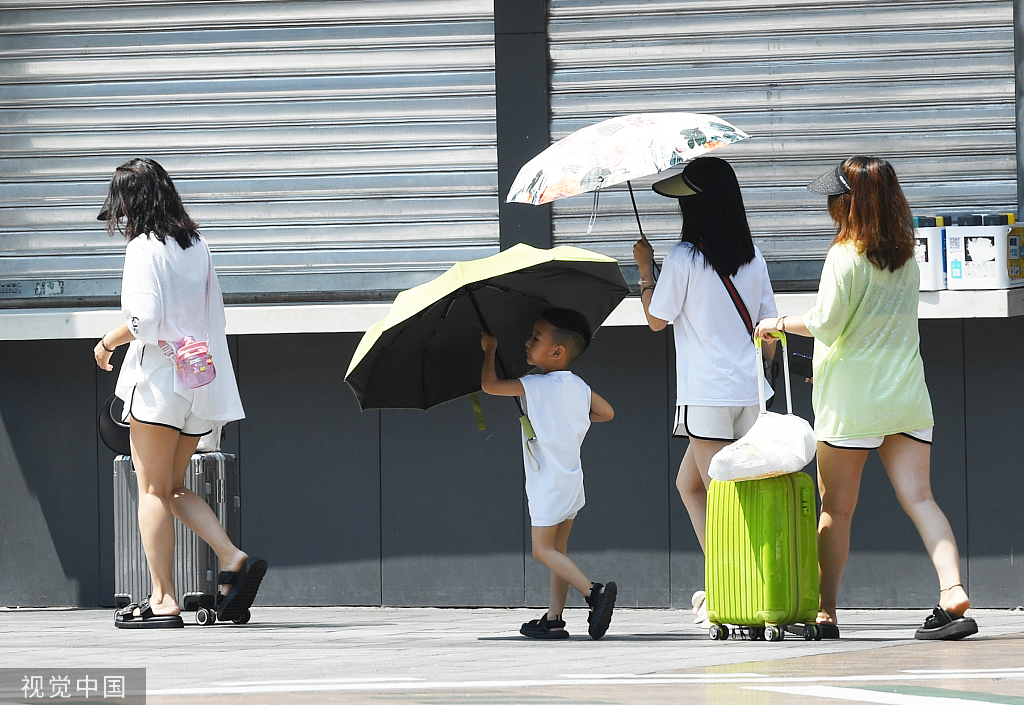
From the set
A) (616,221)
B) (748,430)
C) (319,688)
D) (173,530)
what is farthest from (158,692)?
(616,221)

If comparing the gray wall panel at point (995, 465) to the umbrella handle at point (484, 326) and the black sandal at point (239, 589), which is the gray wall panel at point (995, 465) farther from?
the black sandal at point (239, 589)

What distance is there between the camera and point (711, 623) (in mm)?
6340

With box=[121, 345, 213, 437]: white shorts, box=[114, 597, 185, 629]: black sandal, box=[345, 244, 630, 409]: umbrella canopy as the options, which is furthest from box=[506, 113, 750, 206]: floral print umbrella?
box=[114, 597, 185, 629]: black sandal

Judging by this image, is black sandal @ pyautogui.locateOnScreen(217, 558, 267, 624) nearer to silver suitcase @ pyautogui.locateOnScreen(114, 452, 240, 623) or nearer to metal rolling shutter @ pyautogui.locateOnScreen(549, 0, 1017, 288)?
silver suitcase @ pyautogui.locateOnScreen(114, 452, 240, 623)

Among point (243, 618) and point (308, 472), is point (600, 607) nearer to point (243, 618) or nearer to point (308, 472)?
point (243, 618)

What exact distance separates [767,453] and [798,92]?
8.27ft

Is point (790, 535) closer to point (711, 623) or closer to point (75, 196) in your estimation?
point (711, 623)

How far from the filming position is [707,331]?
6.45 m

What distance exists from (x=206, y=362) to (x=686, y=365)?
203 cm

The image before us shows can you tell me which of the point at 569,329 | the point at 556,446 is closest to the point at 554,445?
the point at 556,446

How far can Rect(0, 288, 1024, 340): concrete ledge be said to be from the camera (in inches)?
294

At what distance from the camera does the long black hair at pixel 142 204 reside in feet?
22.8

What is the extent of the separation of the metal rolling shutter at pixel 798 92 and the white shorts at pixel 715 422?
158 cm

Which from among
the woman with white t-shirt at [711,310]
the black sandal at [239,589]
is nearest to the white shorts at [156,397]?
the black sandal at [239,589]
